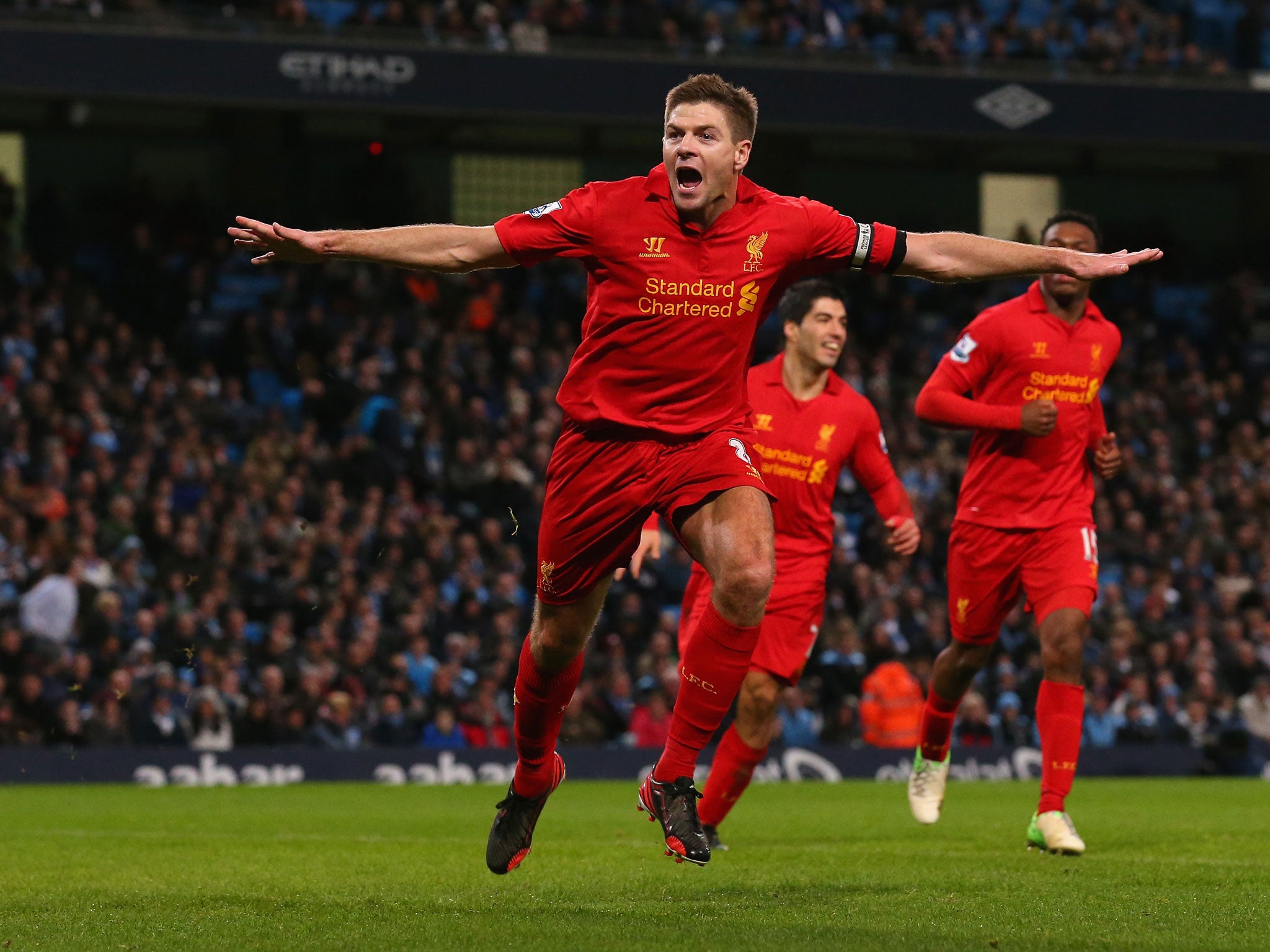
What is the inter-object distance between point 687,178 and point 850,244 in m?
0.67

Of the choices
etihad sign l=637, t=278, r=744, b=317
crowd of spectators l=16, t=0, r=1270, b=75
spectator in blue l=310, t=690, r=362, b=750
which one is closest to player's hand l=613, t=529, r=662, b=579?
etihad sign l=637, t=278, r=744, b=317

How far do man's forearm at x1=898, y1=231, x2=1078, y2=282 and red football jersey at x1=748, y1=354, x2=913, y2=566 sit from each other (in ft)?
9.52

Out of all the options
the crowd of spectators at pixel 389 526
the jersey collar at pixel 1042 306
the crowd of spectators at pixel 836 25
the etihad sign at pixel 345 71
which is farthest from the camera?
the crowd of spectators at pixel 836 25

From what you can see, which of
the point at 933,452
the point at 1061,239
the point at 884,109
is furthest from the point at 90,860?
the point at 884,109

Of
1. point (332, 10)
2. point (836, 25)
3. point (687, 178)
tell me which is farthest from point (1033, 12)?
point (687, 178)

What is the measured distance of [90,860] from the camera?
349 inches

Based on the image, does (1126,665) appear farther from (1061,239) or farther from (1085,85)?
(1061,239)

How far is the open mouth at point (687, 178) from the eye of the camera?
6527mm

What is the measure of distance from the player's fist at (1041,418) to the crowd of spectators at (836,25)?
15.6 metres

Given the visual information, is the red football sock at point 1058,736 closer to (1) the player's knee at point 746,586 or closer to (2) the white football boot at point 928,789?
(2) the white football boot at point 928,789

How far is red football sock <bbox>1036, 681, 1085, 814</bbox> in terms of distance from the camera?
347 inches

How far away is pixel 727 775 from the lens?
905 cm

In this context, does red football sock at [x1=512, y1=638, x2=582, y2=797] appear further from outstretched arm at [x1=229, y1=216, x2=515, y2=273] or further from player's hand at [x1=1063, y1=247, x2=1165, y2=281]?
player's hand at [x1=1063, y1=247, x2=1165, y2=281]

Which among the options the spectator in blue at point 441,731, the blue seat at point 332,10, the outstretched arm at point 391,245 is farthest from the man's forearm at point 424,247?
the blue seat at point 332,10
